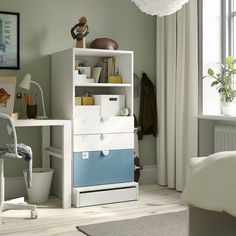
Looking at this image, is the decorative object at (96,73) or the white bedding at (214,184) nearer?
the white bedding at (214,184)

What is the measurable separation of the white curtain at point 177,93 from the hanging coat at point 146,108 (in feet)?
0.26

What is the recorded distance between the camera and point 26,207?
3.64m

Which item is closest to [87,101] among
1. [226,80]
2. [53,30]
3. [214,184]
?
[53,30]

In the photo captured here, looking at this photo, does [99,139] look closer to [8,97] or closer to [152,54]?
[8,97]

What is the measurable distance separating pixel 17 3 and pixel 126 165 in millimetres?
1921

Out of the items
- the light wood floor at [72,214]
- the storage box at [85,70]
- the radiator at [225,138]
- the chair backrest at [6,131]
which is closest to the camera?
the light wood floor at [72,214]

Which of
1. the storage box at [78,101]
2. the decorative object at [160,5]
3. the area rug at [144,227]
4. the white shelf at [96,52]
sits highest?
the decorative object at [160,5]

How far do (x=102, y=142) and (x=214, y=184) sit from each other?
189 cm

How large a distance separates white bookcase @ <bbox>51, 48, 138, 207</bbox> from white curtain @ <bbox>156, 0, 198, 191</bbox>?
23.6 inches

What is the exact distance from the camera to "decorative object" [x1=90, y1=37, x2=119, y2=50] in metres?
4.49

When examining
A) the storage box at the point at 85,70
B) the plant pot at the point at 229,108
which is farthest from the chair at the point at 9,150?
the plant pot at the point at 229,108

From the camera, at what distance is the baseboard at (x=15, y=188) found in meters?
4.40

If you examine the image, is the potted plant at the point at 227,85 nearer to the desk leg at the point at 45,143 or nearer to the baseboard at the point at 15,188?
the desk leg at the point at 45,143

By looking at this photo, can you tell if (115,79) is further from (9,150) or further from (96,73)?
(9,150)
